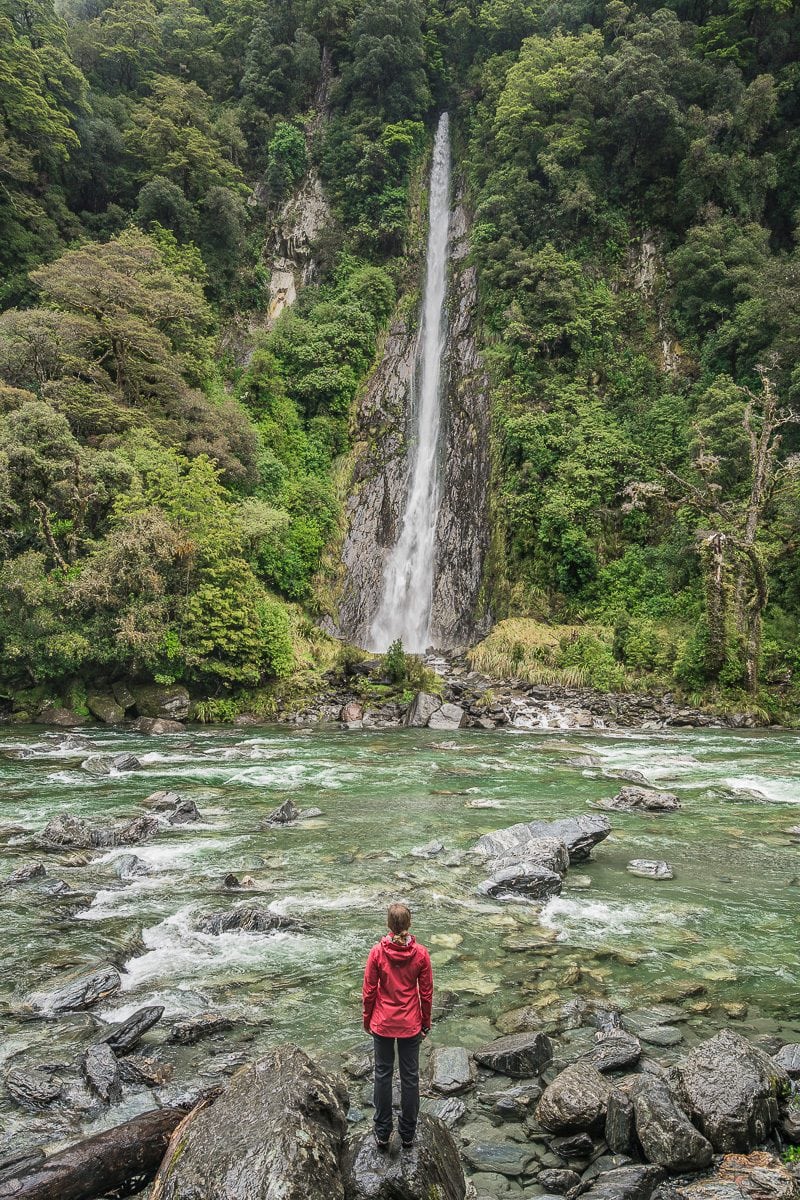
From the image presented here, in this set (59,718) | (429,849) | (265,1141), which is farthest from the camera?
(59,718)

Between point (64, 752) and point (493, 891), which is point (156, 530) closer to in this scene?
point (64, 752)

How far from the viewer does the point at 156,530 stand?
806 inches

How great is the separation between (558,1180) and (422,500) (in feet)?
101

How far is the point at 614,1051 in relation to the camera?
17.1 feet

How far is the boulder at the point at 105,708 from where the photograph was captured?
68.2 ft

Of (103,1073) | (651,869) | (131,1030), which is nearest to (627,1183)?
(103,1073)

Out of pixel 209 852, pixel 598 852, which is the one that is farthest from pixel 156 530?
pixel 598 852

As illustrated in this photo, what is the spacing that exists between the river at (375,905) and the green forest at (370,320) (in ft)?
25.3

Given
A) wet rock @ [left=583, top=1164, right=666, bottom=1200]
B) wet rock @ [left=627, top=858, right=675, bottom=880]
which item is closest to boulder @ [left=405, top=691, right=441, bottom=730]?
wet rock @ [left=627, top=858, right=675, bottom=880]

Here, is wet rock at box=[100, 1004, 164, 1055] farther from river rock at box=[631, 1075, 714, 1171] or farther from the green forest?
the green forest

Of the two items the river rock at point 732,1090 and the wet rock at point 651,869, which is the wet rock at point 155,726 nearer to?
the wet rock at point 651,869

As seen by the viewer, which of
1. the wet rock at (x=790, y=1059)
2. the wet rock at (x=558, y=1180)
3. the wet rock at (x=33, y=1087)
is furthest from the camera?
the wet rock at (x=790, y=1059)

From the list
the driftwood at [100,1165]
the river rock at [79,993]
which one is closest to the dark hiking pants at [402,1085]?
the driftwood at [100,1165]

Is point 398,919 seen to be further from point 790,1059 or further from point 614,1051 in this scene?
point 790,1059
